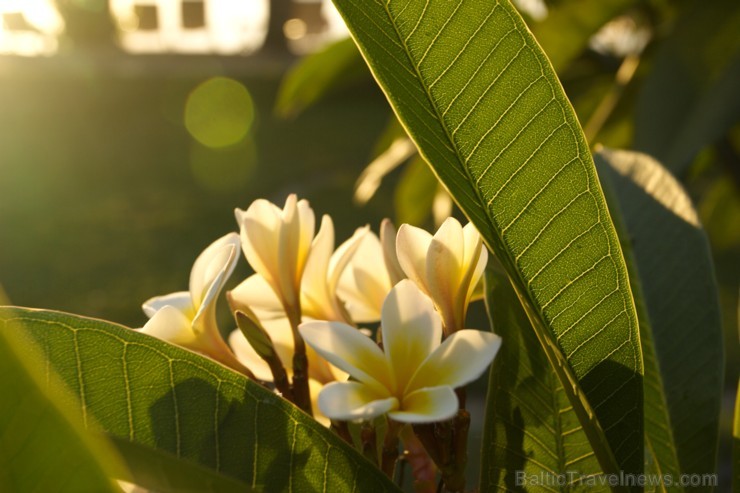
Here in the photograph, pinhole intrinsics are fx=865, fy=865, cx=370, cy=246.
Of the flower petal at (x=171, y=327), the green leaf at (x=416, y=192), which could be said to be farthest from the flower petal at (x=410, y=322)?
the green leaf at (x=416, y=192)

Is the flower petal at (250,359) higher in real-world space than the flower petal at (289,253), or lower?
lower

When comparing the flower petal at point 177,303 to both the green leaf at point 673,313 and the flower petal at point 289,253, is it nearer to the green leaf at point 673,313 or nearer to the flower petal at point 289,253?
the flower petal at point 289,253

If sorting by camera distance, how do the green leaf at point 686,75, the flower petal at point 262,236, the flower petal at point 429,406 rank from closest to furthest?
the flower petal at point 429,406 < the flower petal at point 262,236 < the green leaf at point 686,75

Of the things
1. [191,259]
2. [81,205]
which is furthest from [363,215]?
[81,205]

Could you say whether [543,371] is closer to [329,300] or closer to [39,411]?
[329,300]

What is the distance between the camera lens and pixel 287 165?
272 inches

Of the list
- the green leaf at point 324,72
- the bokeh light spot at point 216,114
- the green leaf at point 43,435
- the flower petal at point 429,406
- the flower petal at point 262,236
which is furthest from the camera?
the bokeh light spot at point 216,114

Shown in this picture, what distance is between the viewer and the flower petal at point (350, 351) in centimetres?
35

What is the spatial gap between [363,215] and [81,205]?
197 centimetres

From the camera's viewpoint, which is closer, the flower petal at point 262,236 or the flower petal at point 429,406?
the flower petal at point 429,406

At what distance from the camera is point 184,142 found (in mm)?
7277

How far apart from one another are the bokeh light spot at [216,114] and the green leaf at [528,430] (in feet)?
23.4

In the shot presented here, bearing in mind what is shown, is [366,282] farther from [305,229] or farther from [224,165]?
[224,165]

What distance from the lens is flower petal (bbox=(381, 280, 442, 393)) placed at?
36 centimetres
